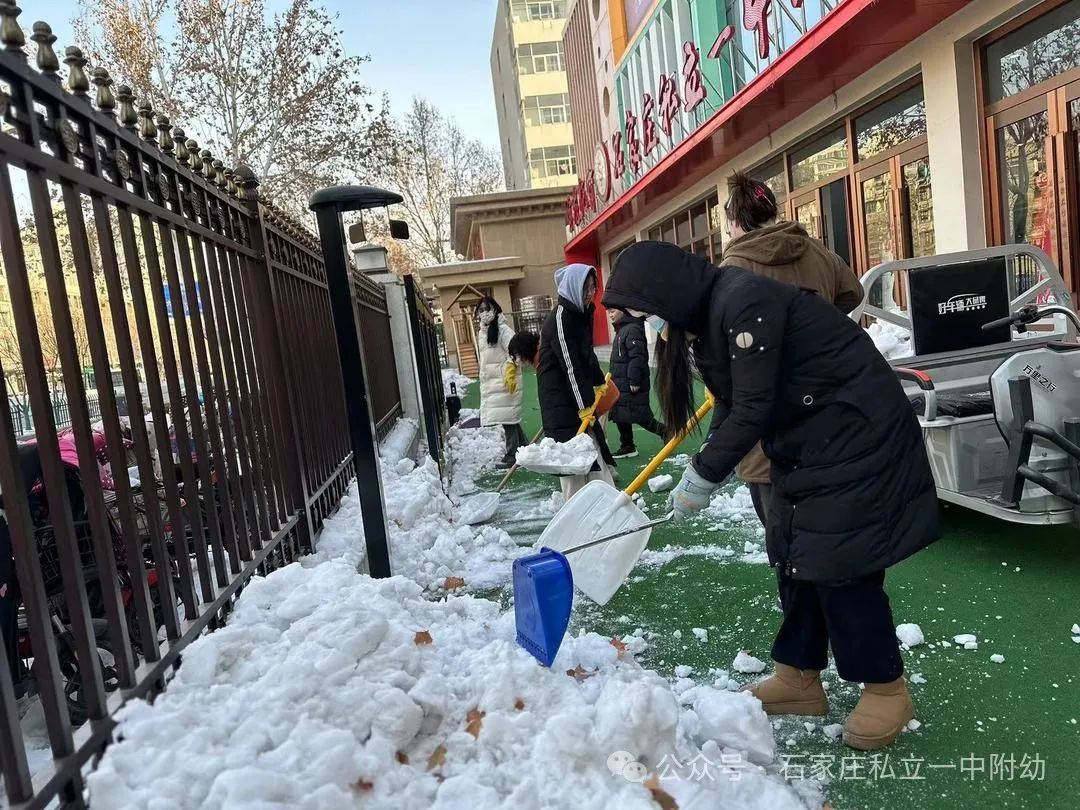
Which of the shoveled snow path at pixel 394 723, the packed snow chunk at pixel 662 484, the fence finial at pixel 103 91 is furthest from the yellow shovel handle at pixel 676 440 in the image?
the packed snow chunk at pixel 662 484

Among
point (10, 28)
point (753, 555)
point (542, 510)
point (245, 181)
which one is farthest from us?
point (542, 510)

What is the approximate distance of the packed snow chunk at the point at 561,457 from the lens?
4973mm

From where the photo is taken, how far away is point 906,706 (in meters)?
2.50

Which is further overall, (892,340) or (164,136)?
(892,340)

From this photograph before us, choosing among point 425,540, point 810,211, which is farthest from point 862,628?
point 810,211

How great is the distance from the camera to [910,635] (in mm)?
3139

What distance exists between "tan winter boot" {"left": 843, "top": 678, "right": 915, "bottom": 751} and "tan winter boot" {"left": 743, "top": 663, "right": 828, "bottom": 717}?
0.65 feet

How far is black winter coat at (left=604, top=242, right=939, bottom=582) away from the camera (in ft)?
7.64

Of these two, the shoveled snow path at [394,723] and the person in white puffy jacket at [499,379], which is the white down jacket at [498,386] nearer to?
the person in white puffy jacket at [499,379]

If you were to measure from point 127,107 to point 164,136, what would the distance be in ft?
1.08

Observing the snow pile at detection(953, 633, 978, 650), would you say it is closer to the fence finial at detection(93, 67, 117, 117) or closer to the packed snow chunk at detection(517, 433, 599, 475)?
the packed snow chunk at detection(517, 433, 599, 475)

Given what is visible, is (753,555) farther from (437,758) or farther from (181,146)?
(181,146)

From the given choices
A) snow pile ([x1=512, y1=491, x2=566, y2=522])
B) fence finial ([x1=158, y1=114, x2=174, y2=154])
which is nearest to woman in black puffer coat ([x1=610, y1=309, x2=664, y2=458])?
snow pile ([x1=512, y1=491, x2=566, y2=522])

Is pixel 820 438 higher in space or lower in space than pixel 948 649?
higher
